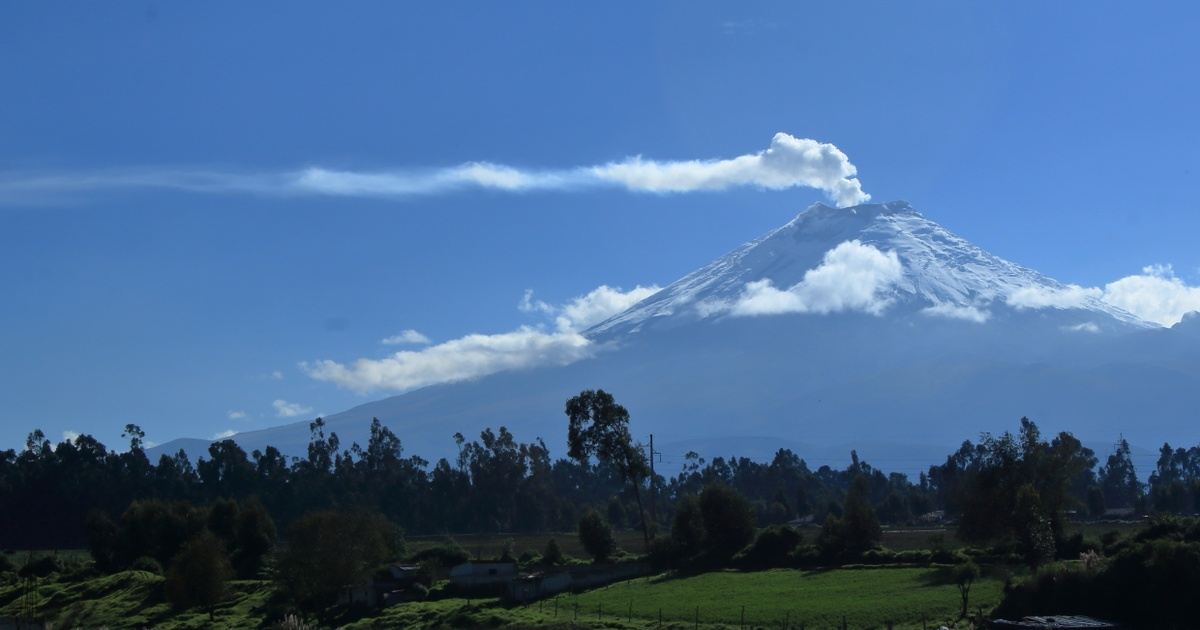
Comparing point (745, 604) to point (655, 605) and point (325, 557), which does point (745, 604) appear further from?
point (325, 557)

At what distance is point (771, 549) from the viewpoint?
6400 cm

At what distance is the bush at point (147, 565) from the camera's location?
75.1 meters

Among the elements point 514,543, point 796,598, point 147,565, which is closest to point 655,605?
point 796,598

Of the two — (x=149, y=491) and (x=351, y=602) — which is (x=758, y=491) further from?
(x=351, y=602)

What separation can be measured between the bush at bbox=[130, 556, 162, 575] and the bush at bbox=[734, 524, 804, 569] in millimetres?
33464

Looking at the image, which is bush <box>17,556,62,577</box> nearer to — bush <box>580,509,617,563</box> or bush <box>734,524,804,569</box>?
bush <box>580,509,617,563</box>

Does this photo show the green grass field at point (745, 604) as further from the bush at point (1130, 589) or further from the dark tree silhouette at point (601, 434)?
the dark tree silhouette at point (601, 434)

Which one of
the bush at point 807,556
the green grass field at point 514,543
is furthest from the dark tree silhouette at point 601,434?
the bush at point 807,556

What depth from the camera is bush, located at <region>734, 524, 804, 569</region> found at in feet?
208

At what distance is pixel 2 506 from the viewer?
11050 centimetres

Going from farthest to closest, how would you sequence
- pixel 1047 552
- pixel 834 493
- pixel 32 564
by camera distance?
pixel 834 493, pixel 32 564, pixel 1047 552

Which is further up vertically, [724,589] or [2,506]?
[2,506]

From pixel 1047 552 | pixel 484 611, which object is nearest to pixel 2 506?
pixel 484 611

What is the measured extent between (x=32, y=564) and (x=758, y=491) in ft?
270
